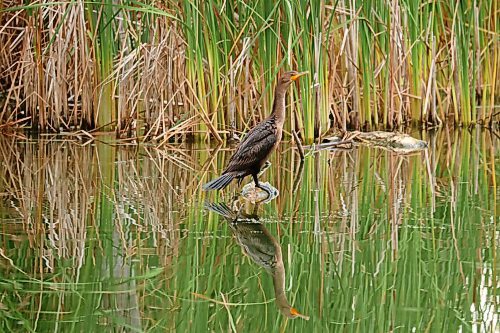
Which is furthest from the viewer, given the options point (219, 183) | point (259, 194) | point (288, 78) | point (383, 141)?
point (383, 141)

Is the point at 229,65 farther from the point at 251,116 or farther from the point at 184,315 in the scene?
the point at 184,315

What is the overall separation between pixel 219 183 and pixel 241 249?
53.5 inches

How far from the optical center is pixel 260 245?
4.77 m

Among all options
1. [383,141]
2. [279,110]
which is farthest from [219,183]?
[383,141]

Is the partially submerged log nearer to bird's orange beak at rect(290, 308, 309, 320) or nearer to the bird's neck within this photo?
the bird's neck

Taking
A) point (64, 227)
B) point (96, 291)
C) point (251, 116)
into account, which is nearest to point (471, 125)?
point (251, 116)

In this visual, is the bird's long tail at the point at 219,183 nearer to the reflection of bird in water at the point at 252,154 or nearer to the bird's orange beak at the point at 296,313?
the reflection of bird in water at the point at 252,154

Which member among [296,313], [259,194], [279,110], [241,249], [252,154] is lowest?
[296,313]

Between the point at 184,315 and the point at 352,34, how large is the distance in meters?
5.70

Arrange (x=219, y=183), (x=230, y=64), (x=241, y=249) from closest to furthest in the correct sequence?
(x=241, y=249), (x=219, y=183), (x=230, y=64)

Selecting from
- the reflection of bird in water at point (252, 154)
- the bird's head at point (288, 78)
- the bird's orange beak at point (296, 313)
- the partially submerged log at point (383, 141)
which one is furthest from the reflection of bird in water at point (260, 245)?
the partially submerged log at point (383, 141)

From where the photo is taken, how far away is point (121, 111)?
29.5 feet

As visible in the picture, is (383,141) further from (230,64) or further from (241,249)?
(241,249)

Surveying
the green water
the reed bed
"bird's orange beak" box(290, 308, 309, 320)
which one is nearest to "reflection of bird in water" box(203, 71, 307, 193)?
the green water
